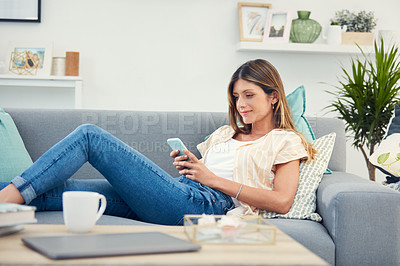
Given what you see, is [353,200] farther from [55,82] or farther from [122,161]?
[55,82]

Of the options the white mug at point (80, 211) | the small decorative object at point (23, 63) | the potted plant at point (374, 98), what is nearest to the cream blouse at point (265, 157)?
the white mug at point (80, 211)

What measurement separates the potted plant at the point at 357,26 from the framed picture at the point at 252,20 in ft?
1.69

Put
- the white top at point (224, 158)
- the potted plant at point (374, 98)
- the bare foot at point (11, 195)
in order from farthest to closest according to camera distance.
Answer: the potted plant at point (374, 98), the white top at point (224, 158), the bare foot at point (11, 195)

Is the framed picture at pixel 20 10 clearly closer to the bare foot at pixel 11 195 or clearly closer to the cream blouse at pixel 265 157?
the cream blouse at pixel 265 157

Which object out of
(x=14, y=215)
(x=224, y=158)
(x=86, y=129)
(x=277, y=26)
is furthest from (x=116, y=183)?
(x=277, y=26)

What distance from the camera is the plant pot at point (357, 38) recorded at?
3520 mm

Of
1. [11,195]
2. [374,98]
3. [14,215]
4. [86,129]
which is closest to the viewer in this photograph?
[14,215]

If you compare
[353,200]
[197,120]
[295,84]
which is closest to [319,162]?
[353,200]

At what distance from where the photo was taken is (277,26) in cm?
347

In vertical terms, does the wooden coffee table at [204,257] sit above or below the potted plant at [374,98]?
below

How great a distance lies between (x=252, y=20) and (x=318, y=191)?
1.95m

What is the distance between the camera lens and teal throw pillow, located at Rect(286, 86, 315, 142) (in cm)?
216

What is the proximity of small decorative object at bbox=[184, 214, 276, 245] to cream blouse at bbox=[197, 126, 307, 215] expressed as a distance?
0.71 meters

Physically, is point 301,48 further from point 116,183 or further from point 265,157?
point 116,183
